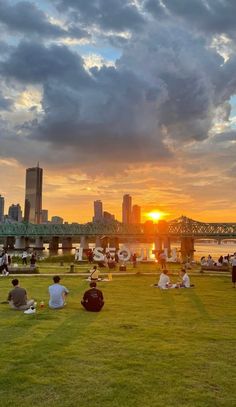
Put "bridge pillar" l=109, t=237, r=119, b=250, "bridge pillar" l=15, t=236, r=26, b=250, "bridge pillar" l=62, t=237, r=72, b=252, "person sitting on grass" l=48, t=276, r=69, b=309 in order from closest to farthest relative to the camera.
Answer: "person sitting on grass" l=48, t=276, r=69, b=309, "bridge pillar" l=109, t=237, r=119, b=250, "bridge pillar" l=62, t=237, r=72, b=252, "bridge pillar" l=15, t=236, r=26, b=250

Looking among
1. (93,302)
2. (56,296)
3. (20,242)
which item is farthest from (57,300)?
(20,242)

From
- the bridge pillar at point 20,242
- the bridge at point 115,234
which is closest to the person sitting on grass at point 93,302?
the bridge at point 115,234

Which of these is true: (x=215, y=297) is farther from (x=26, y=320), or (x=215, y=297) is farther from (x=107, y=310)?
(x=26, y=320)

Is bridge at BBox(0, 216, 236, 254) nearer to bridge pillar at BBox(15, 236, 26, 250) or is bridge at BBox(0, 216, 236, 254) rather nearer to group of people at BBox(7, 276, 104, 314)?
bridge pillar at BBox(15, 236, 26, 250)

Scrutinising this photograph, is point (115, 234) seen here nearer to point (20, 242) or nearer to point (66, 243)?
point (66, 243)

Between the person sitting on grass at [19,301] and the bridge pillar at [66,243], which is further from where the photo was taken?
the bridge pillar at [66,243]

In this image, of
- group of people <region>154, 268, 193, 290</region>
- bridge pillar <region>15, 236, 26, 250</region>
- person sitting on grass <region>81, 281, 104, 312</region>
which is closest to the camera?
person sitting on grass <region>81, 281, 104, 312</region>

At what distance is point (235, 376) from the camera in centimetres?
926

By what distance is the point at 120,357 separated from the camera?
416 inches

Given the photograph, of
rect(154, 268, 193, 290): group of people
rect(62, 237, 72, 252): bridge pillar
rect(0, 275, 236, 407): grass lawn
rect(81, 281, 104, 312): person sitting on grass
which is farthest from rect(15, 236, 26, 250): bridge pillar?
rect(81, 281, 104, 312): person sitting on grass

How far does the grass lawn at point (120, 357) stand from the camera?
8.12 m

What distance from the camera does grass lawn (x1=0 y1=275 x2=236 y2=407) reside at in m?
8.12

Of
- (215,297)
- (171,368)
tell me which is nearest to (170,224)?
(215,297)

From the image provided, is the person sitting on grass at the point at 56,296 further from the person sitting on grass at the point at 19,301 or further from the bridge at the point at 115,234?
the bridge at the point at 115,234
